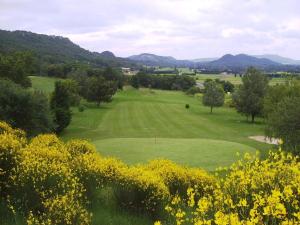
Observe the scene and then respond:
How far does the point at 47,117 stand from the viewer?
40.4m

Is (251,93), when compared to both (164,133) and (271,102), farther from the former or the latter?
(164,133)

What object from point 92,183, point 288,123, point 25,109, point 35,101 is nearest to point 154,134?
point 35,101

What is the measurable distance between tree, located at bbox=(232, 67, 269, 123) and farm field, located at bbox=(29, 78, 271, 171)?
7.52 feet

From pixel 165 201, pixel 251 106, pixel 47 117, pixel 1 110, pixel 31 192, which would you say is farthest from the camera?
pixel 251 106

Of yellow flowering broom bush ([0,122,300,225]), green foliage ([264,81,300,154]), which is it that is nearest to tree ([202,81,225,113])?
green foliage ([264,81,300,154])

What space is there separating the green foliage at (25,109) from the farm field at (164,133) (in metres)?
4.91

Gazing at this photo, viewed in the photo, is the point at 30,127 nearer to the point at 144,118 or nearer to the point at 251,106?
the point at 144,118

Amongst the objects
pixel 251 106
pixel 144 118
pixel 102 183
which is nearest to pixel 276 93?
pixel 251 106

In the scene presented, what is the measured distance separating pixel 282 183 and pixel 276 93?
47.0 metres

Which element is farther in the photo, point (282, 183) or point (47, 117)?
point (47, 117)

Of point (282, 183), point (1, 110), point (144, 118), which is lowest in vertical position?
point (144, 118)

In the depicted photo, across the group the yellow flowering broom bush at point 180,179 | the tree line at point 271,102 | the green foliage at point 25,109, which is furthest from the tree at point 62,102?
the yellow flowering broom bush at point 180,179

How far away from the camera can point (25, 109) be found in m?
39.2

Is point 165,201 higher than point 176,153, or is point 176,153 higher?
point 165,201
